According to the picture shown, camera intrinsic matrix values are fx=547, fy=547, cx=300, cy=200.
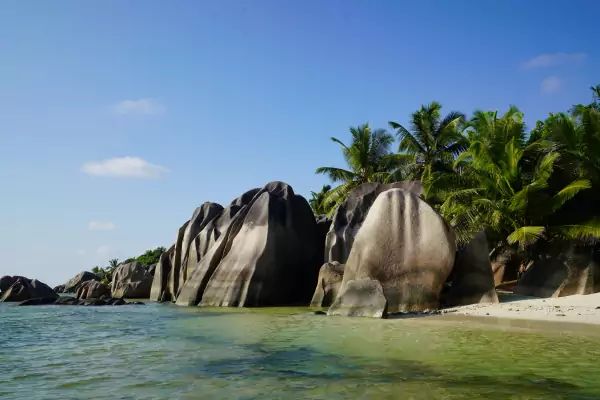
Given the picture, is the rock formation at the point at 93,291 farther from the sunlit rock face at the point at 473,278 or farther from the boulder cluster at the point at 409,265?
the sunlit rock face at the point at 473,278

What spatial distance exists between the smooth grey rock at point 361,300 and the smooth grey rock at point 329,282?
3.22 m

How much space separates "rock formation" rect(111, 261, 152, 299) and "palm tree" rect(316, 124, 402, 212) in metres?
12.9

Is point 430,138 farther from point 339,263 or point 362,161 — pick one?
point 339,263

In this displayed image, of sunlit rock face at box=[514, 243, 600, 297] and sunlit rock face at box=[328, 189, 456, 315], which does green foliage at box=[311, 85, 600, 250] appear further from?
sunlit rock face at box=[328, 189, 456, 315]

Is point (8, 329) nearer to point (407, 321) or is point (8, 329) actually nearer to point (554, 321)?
point (407, 321)

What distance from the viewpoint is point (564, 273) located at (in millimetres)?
16281

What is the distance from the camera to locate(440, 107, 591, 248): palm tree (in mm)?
17609

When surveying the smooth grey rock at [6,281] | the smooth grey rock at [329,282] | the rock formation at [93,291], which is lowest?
the smooth grey rock at [329,282]

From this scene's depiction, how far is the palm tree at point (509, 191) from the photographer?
17.6 metres

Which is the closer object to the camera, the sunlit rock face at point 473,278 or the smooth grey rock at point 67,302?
the sunlit rock face at point 473,278

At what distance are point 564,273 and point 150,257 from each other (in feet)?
143


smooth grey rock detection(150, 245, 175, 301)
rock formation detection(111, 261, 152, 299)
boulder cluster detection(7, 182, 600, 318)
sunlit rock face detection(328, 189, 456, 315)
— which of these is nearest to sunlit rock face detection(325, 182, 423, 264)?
boulder cluster detection(7, 182, 600, 318)

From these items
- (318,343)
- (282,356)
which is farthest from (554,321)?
(282,356)

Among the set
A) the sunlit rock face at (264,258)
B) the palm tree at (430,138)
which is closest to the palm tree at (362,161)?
the palm tree at (430,138)
